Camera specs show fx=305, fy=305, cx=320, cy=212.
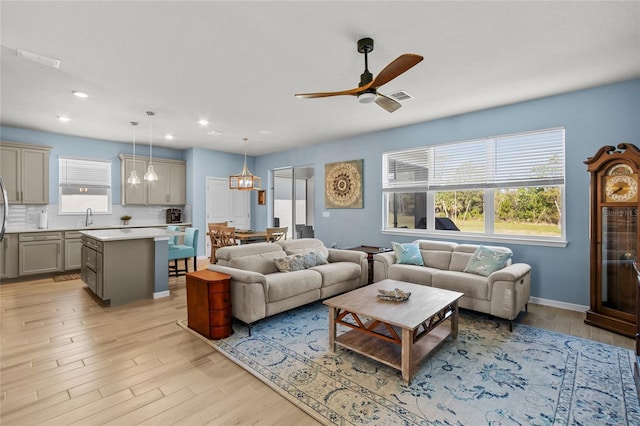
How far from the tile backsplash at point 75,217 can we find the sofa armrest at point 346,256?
437cm

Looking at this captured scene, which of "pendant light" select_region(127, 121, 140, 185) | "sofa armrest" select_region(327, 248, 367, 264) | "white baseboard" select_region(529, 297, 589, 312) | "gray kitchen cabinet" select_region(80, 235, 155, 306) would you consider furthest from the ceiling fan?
"pendant light" select_region(127, 121, 140, 185)

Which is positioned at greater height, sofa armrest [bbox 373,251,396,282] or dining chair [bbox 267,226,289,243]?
dining chair [bbox 267,226,289,243]

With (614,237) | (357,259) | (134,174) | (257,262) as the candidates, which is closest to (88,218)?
(134,174)

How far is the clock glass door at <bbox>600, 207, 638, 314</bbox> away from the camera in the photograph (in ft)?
10.4

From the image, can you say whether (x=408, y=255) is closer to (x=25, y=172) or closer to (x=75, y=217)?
(x=75, y=217)

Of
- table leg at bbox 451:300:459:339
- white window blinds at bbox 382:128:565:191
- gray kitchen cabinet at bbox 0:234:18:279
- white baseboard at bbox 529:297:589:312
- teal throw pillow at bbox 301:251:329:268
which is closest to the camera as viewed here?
table leg at bbox 451:300:459:339

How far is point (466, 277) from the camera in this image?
3582mm

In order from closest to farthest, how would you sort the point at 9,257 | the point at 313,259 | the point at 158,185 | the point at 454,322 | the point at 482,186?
the point at 454,322 → the point at 313,259 → the point at 482,186 → the point at 9,257 → the point at 158,185

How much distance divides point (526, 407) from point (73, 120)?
6.92 metres

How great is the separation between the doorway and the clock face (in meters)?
5.43

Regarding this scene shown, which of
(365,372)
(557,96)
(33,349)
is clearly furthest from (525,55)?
(33,349)

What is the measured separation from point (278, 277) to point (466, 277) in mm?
2196

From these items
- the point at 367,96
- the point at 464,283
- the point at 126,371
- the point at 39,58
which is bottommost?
the point at 126,371

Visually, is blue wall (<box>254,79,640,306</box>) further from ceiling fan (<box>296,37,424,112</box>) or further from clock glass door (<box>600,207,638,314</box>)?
ceiling fan (<box>296,37,424,112</box>)
